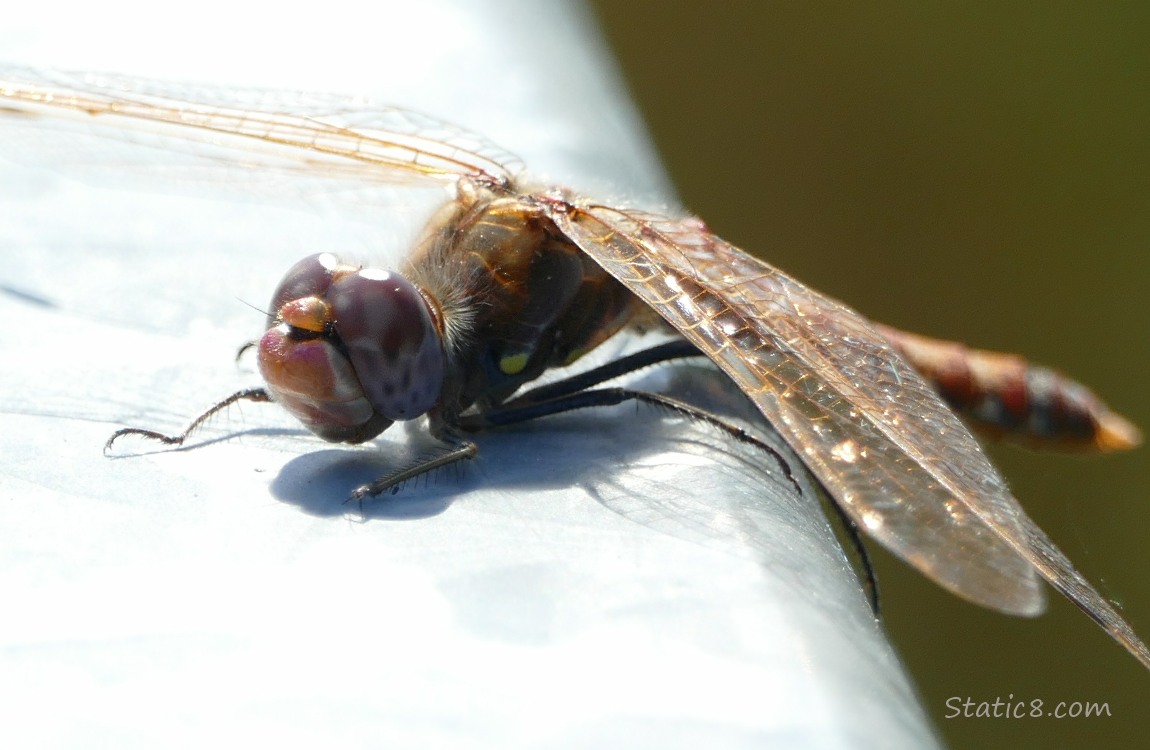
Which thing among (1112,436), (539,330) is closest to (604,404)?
(539,330)

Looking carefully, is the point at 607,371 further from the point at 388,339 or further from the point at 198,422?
the point at 198,422

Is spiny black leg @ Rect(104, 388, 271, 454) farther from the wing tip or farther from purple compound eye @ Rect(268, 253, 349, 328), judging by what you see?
the wing tip

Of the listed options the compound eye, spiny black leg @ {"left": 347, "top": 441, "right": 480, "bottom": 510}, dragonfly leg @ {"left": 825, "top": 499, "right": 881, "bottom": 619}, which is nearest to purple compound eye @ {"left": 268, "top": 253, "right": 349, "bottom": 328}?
the compound eye

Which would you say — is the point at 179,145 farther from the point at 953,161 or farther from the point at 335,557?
the point at 953,161

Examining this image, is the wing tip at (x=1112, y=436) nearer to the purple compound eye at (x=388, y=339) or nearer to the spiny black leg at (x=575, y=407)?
the spiny black leg at (x=575, y=407)

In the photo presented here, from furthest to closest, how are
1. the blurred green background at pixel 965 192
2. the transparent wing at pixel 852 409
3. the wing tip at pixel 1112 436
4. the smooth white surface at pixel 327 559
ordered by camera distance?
the blurred green background at pixel 965 192, the wing tip at pixel 1112 436, the transparent wing at pixel 852 409, the smooth white surface at pixel 327 559

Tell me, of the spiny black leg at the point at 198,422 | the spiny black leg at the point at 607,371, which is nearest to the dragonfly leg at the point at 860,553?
the spiny black leg at the point at 607,371
